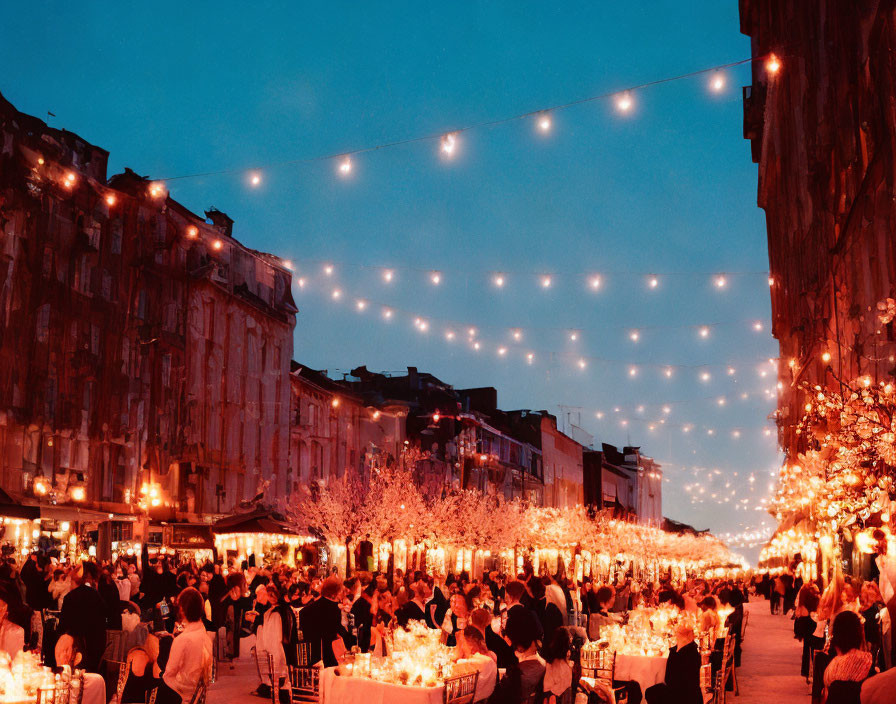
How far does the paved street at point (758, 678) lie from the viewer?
51.5 feet

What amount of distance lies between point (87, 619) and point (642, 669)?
20.9 feet

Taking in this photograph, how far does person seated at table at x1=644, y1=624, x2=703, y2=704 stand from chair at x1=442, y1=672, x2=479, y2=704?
5.15 feet

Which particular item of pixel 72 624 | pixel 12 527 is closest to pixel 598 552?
A: pixel 12 527

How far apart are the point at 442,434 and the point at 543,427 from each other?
20.9 m

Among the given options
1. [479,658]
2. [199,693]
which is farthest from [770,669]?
[199,693]

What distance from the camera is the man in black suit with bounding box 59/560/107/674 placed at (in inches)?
467

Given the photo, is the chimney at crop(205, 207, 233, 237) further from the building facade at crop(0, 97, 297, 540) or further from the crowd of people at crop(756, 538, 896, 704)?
the crowd of people at crop(756, 538, 896, 704)

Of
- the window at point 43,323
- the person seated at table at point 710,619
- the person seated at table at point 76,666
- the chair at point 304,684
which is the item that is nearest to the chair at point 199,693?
the person seated at table at point 76,666

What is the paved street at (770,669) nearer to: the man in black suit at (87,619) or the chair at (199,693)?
the man in black suit at (87,619)

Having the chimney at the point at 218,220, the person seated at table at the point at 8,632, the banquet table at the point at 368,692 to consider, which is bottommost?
the banquet table at the point at 368,692

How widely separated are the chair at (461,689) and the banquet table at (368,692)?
20 cm

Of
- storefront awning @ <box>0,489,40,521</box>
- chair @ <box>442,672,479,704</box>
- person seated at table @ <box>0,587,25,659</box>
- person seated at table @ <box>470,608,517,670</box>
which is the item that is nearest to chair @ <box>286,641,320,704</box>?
chair @ <box>442,672,479,704</box>

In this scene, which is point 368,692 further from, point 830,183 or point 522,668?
point 830,183

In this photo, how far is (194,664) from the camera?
907cm
